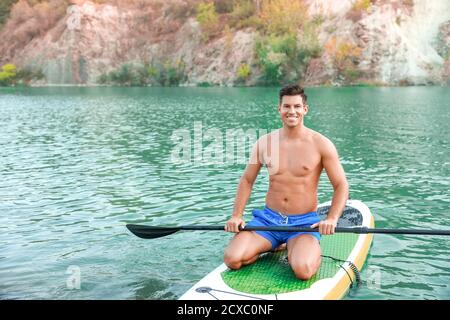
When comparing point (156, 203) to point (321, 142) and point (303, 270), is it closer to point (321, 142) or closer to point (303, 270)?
point (321, 142)

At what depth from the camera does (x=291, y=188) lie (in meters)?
7.89

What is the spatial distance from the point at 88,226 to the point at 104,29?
86681mm

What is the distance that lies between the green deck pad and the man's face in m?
1.94

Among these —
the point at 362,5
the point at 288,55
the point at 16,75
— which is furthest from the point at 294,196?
the point at 16,75

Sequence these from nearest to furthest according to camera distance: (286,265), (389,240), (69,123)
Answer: (286,265) → (389,240) → (69,123)

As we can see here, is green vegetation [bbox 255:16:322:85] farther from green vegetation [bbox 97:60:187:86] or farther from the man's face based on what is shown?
the man's face

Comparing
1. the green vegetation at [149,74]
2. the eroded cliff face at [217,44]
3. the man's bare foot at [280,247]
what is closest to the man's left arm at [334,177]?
the man's bare foot at [280,247]

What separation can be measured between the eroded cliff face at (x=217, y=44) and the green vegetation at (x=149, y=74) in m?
1.26

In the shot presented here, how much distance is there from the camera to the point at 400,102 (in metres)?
40.7

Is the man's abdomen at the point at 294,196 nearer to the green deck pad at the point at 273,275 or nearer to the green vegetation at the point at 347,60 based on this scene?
the green deck pad at the point at 273,275

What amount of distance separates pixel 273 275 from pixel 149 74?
79.5 metres

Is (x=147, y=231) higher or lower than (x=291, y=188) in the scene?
lower
